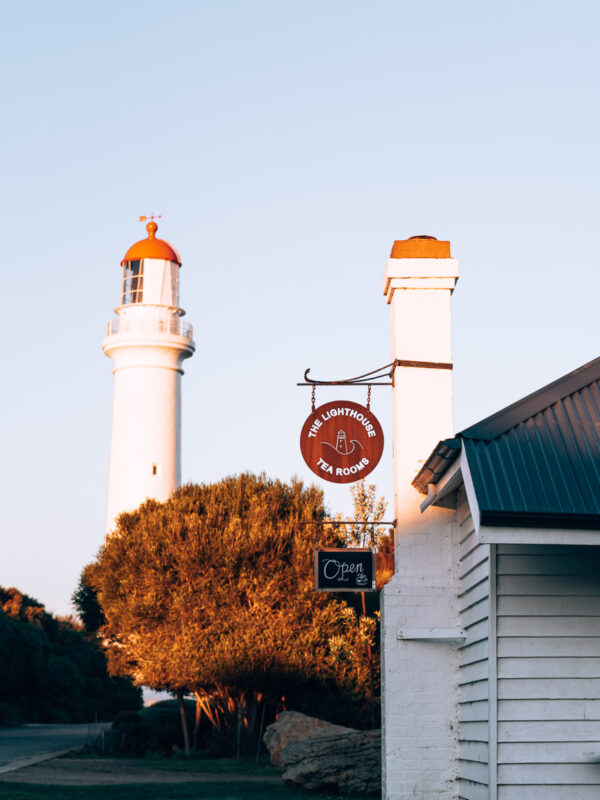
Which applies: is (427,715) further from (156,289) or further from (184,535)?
(156,289)

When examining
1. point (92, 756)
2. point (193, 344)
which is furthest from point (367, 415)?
point (193, 344)

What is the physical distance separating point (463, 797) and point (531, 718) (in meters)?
1.93

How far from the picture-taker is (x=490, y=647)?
9.18 metres

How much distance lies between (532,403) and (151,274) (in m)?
34.4

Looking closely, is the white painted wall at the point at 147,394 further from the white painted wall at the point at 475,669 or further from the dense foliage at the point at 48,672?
the white painted wall at the point at 475,669

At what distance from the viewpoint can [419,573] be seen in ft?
37.0

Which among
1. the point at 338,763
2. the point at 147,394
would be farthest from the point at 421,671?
the point at 147,394

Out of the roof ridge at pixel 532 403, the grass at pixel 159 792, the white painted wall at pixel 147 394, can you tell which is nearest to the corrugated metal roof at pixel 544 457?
the roof ridge at pixel 532 403

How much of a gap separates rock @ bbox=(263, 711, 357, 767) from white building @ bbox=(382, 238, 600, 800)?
1008 cm

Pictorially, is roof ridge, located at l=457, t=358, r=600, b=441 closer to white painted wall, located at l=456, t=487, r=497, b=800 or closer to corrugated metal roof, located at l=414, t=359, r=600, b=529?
corrugated metal roof, located at l=414, t=359, r=600, b=529

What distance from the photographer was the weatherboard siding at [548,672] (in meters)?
8.98

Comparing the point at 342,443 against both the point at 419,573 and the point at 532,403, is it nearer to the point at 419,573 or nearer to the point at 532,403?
the point at 419,573

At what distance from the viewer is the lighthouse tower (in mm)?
39500

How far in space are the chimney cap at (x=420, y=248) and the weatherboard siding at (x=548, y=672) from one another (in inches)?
161
